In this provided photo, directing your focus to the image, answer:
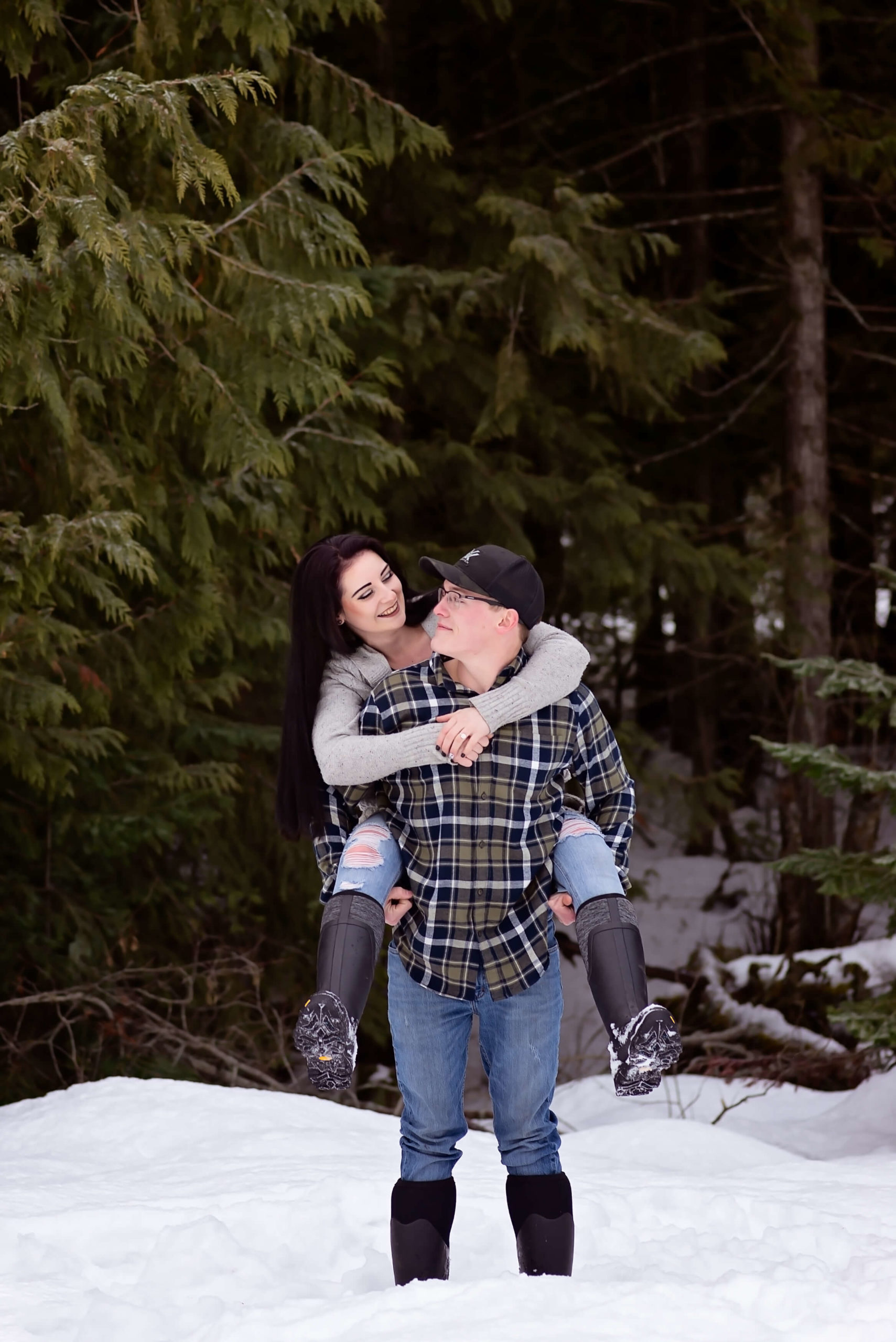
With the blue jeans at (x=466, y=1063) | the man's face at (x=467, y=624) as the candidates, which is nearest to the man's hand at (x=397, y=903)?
the blue jeans at (x=466, y=1063)

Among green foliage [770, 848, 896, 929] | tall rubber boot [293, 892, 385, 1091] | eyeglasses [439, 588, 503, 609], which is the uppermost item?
eyeglasses [439, 588, 503, 609]

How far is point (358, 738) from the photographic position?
2.95m

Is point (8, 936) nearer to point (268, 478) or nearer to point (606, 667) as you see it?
point (268, 478)

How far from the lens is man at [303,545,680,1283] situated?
2.93m

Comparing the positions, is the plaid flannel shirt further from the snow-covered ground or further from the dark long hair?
the snow-covered ground

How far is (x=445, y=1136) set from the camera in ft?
10.1

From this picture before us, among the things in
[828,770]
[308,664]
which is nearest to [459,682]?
[308,664]

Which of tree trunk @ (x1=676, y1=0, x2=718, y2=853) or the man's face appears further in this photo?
tree trunk @ (x1=676, y1=0, x2=718, y2=853)

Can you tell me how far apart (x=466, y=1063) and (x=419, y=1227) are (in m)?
0.44

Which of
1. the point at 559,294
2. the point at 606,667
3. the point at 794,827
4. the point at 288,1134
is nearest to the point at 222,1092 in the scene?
the point at 288,1134

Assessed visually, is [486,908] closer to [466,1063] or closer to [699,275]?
[466,1063]

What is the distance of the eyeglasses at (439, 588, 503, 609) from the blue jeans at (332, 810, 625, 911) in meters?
0.55

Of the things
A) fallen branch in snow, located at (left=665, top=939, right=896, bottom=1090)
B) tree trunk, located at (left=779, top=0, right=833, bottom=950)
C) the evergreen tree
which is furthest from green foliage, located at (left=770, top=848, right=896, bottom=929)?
tree trunk, located at (left=779, top=0, right=833, bottom=950)

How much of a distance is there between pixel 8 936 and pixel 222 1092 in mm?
1637
